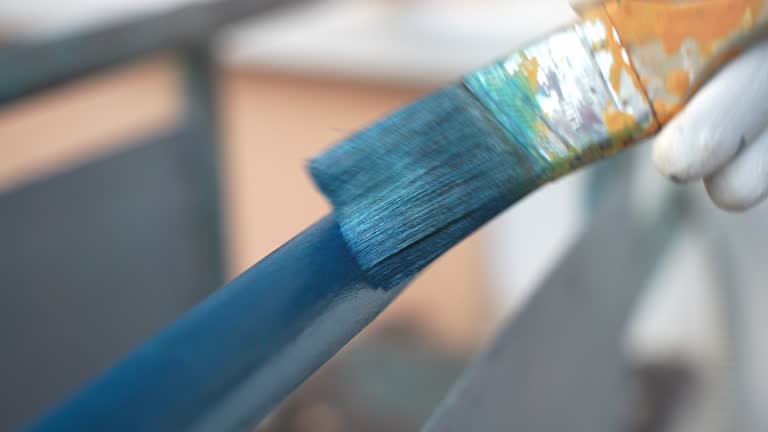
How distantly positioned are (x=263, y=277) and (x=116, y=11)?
1.15 metres

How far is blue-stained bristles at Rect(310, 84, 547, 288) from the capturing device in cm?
24

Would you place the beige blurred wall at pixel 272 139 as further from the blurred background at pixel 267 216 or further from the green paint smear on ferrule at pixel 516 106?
the green paint smear on ferrule at pixel 516 106

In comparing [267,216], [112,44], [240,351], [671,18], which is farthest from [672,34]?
[267,216]

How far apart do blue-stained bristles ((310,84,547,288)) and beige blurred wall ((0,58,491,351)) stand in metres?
0.82

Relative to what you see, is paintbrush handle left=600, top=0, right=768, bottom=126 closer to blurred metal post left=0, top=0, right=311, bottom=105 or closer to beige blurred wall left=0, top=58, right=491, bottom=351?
blurred metal post left=0, top=0, right=311, bottom=105

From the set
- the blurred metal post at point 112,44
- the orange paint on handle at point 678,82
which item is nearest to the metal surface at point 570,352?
the orange paint on handle at point 678,82

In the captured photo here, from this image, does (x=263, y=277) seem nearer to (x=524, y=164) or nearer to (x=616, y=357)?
(x=524, y=164)

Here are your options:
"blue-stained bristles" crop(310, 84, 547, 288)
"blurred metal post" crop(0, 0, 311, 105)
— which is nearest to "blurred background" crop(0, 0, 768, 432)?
"blurred metal post" crop(0, 0, 311, 105)

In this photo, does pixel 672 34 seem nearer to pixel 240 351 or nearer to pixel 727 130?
pixel 727 130

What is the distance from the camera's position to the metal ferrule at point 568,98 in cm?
25

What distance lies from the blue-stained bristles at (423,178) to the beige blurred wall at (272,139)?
32.2 inches

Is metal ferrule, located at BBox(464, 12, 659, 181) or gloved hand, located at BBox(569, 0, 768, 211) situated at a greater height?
metal ferrule, located at BBox(464, 12, 659, 181)

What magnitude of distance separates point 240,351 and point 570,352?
0.82ft

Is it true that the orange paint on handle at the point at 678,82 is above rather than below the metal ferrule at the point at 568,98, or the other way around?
below
